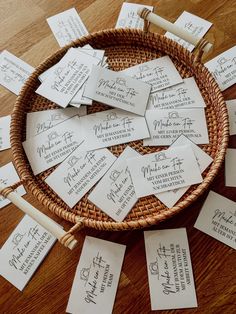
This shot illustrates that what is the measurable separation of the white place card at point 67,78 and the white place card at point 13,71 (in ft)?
0.41

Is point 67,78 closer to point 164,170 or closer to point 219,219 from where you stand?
point 164,170

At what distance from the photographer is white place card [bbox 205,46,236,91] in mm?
796

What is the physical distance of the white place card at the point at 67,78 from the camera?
29.7 inches

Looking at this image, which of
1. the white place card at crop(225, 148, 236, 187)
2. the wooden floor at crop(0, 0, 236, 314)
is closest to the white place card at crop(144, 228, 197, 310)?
the wooden floor at crop(0, 0, 236, 314)

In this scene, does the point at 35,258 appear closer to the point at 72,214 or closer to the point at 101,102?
the point at 72,214

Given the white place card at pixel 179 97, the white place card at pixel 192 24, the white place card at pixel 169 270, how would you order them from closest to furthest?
the white place card at pixel 169 270
the white place card at pixel 179 97
the white place card at pixel 192 24

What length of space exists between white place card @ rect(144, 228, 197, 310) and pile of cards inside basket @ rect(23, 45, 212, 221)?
2.8 inches

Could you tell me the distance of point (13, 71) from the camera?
0.88 m

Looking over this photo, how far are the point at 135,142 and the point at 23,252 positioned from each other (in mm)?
309

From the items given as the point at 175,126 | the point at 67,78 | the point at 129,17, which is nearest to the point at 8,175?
the point at 67,78

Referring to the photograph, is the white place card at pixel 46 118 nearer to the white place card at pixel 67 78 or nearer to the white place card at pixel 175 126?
the white place card at pixel 67 78

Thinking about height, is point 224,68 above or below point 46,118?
below

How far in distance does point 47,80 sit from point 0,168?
217mm

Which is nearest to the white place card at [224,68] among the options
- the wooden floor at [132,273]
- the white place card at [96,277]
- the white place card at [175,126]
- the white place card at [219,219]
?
the wooden floor at [132,273]
